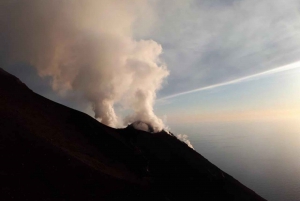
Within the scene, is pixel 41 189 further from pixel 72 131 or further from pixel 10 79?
pixel 10 79

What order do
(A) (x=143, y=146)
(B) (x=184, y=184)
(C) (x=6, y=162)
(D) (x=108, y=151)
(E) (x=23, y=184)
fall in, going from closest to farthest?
(E) (x=23, y=184)
(C) (x=6, y=162)
(D) (x=108, y=151)
(B) (x=184, y=184)
(A) (x=143, y=146)

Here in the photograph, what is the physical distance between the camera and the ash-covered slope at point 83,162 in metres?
26.9

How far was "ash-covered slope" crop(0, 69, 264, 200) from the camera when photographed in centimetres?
2688

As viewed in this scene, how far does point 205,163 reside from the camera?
2731 inches

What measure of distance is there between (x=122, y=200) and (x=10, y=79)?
50629 millimetres

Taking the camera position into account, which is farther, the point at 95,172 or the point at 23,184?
the point at 95,172

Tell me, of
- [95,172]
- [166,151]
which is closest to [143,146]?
[166,151]

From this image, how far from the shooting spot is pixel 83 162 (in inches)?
1407

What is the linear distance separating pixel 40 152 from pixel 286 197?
516 ft

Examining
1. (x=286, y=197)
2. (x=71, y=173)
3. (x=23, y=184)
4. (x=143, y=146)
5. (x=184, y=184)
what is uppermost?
(x=286, y=197)

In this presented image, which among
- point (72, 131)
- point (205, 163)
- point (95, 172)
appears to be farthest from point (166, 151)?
point (95, 172)

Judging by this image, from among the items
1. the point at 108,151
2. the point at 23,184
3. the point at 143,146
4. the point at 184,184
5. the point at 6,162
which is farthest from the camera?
the point at 143,146

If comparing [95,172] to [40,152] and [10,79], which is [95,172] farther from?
[10,79]

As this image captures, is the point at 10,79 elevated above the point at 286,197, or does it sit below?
below
